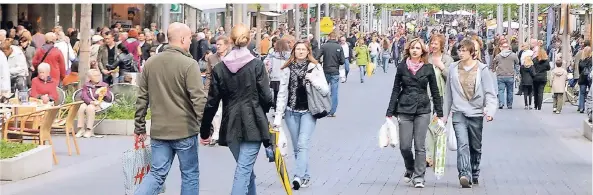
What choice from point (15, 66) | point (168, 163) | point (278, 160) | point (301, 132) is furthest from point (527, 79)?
point (168, 163)

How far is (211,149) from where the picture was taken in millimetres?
15281

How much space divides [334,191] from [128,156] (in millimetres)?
3112

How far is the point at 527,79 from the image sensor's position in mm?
25312

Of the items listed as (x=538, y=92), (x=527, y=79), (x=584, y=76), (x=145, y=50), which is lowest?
(x=538, y=92)

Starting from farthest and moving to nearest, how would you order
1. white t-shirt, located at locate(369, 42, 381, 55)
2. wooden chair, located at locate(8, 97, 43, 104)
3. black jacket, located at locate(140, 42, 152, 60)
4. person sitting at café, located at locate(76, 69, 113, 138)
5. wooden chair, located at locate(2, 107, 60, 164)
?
white t-shirt, located at locate(369, 42, 381, 55), black jacket, located at locate(140, 42, 152, 60), person sitting at café, located at locate(76, 69, 113, 138), wooden chair, located at locate(8, 97, 43, 104), wooden chair, located at locate(2, 107, 60, 164)

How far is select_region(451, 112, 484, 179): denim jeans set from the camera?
11.7 meters

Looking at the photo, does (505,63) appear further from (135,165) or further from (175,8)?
(135,165)

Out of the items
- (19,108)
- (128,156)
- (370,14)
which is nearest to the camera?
(128,156)

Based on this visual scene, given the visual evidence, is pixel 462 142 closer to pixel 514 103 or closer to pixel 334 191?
pixel 334 191

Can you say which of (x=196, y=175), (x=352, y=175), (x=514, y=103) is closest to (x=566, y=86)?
(x=514, y=103)

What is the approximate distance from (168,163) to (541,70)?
17792 millimetres

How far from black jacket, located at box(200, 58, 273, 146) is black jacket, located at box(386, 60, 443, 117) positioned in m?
2.64

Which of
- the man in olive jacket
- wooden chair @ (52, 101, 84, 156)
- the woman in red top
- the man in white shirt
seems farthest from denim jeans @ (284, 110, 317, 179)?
the woman in red top

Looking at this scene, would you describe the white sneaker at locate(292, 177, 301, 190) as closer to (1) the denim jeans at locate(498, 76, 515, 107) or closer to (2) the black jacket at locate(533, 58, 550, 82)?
(1) the denim jeans at locate(498, 76, 515, 107)
